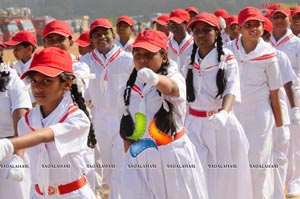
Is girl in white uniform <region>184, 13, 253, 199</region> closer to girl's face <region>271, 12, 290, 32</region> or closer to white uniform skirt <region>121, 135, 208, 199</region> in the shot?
white uniform skirt <region>121, 135, 208, 199</region>

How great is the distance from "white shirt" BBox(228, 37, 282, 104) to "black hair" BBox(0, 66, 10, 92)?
268 centimetres

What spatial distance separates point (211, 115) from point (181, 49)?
441cm

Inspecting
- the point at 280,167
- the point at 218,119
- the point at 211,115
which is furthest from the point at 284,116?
the point at 218,119

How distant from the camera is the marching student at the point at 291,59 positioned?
33.2 ft

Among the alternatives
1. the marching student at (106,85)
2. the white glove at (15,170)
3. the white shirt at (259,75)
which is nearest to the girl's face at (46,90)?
the white glove at (15,170)

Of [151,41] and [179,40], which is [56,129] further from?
[179,40]

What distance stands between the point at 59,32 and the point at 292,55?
3443 mm

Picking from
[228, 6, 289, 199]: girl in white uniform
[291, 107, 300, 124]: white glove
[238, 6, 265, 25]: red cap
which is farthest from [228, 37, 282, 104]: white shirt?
[291, 107, 300, 124]: white glove

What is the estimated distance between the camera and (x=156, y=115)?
20.0 ft

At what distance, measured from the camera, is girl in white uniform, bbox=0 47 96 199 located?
5.26m

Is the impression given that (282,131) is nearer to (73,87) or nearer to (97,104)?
(97,104)

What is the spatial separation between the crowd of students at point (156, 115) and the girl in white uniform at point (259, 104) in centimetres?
1

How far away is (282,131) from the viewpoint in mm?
8539

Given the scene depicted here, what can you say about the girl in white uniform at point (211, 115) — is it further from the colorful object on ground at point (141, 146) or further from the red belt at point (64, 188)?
the red belt at point (64, 188)
